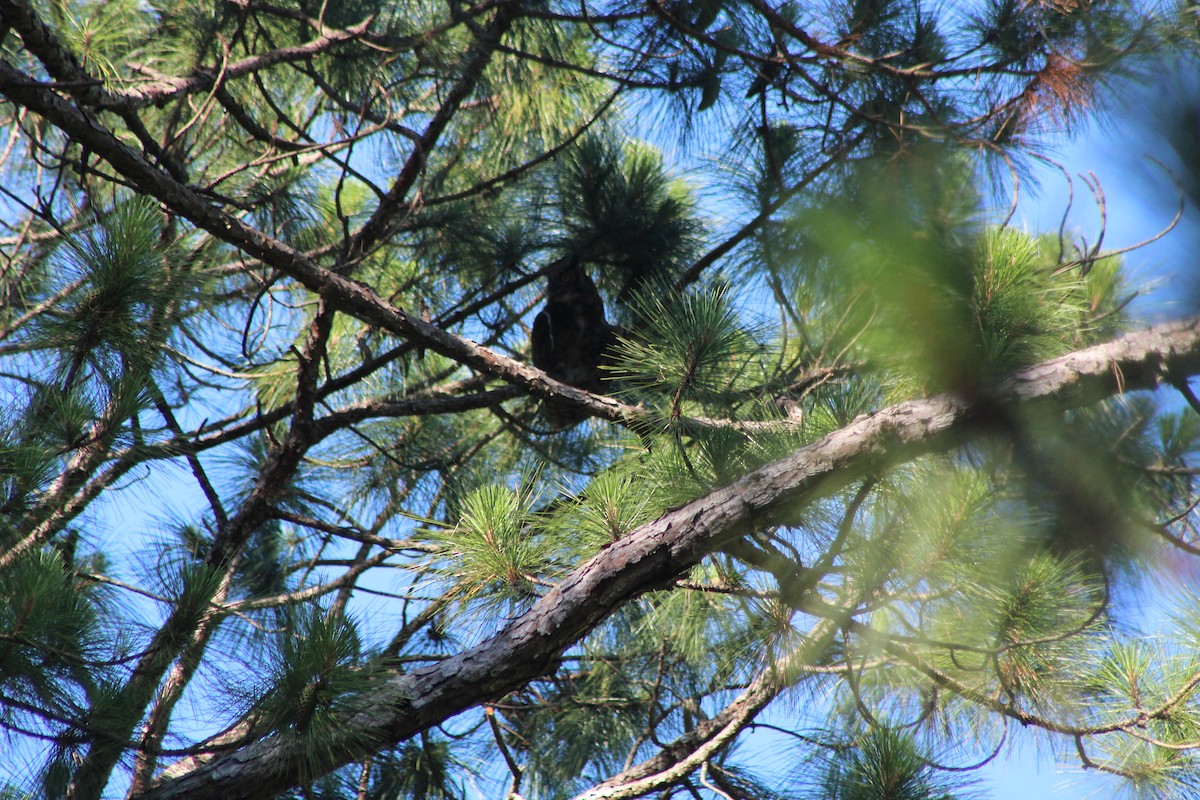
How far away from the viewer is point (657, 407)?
177cm

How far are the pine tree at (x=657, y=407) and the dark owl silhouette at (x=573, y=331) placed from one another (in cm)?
1

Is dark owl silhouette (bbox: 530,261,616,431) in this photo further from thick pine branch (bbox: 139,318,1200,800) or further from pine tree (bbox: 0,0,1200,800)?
thick pine branch (bbox: 139,318,1200,800)

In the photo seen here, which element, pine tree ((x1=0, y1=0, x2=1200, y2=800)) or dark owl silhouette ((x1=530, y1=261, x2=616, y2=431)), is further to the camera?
dark owl silhouette ((x1=530, y1=261, x2=616, y2=431))

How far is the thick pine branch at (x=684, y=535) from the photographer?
59.9 inches

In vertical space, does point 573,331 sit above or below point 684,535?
above

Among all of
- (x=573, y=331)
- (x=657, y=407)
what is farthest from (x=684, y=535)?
(x=573, y=331)

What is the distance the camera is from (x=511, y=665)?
156cm

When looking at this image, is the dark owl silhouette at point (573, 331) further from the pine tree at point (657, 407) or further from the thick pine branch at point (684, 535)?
the thick pine branch at point (684, 535)

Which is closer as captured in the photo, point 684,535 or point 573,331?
point 684,535

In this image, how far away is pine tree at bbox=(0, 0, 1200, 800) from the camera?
1597 mm

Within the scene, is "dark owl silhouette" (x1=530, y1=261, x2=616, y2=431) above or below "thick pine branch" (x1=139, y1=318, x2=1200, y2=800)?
above

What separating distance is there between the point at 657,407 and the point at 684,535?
0.28 metres

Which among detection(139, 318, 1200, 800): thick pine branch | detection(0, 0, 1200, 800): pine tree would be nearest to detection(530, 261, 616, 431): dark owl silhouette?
detection(0, 0, 1200, 800): pine tree

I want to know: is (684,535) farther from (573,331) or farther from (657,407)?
(573,331)
